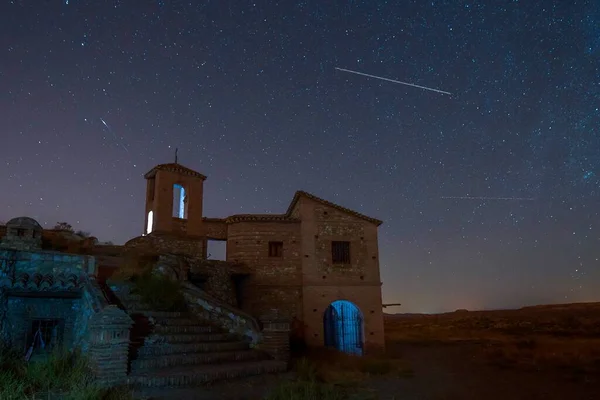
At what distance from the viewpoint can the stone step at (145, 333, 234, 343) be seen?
35.5 ft

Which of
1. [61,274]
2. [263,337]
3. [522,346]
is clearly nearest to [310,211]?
[263,337]

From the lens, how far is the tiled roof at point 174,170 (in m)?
23.9

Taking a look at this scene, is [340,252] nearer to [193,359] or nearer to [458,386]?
[458,386]

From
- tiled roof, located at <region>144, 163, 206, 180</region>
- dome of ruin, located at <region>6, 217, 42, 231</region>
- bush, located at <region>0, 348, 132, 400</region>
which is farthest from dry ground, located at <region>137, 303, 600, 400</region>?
tiled roof, located at <region>144, 163, 206, 180</region>

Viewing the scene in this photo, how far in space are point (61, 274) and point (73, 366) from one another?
13.5ft

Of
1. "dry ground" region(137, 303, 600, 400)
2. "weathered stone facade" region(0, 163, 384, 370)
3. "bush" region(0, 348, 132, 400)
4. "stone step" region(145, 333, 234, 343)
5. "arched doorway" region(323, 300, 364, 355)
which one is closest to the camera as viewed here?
"bush" region(0, 348, 132, 400)

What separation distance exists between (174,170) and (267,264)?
8259 millimetres

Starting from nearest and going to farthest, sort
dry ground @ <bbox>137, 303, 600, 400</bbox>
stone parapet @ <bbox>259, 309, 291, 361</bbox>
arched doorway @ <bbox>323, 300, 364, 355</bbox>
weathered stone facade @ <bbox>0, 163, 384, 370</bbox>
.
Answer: dry ground @ <bbox>137, 303, 600, 400</bbox>
stone parapet @ <bbox>259, 309, 291, 361</bbox>
weathered stone facade @ <bbox>0, 163, 384, 370</bbox>
arched doorway @ <bbox>323, 300, 364, 355</bbox>

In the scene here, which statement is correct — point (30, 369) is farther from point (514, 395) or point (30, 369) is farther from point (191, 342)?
point (514, 395)

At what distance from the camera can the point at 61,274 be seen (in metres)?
12.1

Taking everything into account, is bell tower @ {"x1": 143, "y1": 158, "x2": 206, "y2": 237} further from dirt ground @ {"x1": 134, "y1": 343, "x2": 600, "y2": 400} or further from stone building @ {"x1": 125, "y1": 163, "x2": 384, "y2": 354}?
dirt ground @ {"x1": 134, "y1": 343, "x2": 600, "y2": 400}

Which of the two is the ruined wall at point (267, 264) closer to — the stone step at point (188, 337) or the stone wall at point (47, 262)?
the stone step at point (188, 337)

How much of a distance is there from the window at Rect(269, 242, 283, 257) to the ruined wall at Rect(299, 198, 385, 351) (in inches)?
49.1

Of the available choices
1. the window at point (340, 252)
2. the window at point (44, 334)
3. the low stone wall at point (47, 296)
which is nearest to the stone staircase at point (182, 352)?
the low stone wall at point (47, 296)
